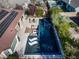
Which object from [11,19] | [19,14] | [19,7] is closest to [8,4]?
[19,7]

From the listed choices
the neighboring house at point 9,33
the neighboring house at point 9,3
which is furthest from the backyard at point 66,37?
the neighboring house at point 9,3

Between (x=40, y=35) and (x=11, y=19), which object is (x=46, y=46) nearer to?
(x=40, y=35)

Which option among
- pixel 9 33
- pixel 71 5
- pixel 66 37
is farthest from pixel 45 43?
pixel 71 5

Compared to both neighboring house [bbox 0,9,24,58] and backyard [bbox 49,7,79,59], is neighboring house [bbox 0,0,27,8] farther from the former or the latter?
backyard [bbox 49,7,79,59]

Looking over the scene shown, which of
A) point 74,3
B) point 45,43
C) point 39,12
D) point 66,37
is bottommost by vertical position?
point 45,43

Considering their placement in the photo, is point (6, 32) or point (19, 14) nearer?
point (6, 32)

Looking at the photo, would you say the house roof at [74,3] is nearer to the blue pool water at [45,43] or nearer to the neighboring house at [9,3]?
the blue pool water at [45,43]

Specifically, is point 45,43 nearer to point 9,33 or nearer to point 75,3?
point 9,33

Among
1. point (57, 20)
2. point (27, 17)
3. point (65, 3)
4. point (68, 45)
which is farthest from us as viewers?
point (65, 3)
